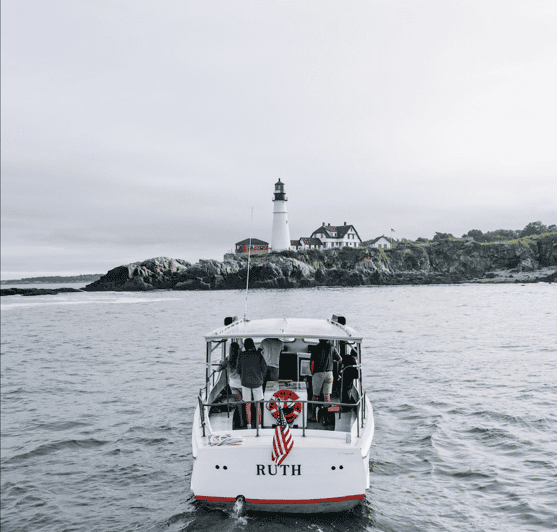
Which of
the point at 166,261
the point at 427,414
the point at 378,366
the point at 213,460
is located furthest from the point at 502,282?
the point at 213,460

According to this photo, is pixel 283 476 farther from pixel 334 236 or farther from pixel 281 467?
pixel 334 236

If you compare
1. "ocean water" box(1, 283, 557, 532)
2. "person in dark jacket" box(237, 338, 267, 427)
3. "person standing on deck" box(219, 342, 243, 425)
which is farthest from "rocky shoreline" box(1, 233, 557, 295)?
"person in dark jacket" box(237, 338, 267, 427)

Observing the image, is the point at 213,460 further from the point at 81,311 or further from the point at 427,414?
the point at 81,311

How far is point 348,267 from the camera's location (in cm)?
11206

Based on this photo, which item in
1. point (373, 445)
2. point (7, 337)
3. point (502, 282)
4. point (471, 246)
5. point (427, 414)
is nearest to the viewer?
point (373, 445)

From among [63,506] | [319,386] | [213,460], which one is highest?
[319,386]

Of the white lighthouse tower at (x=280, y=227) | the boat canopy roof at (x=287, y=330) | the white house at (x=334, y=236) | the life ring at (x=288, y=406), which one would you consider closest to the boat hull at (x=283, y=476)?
the life ring at (x=288, y=406)

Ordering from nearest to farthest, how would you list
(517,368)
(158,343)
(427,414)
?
(427,414) < (517,368) < (158,343)

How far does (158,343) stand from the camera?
3105cm

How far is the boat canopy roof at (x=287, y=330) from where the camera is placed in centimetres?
925

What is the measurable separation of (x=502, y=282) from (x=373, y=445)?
11194 cm

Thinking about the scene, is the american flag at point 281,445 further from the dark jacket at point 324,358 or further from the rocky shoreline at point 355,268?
the rocky shoreline at point 355,268

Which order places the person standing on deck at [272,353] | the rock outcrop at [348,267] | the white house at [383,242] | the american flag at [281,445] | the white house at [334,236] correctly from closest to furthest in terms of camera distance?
1. the american flag at [281,445]
2. the person standing on deck at [272,353]
3. the rock outcrop at [348,267]
4. the white house at [334,236]
5. the white house at [383,242]

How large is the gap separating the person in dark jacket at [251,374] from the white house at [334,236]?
11544cm
